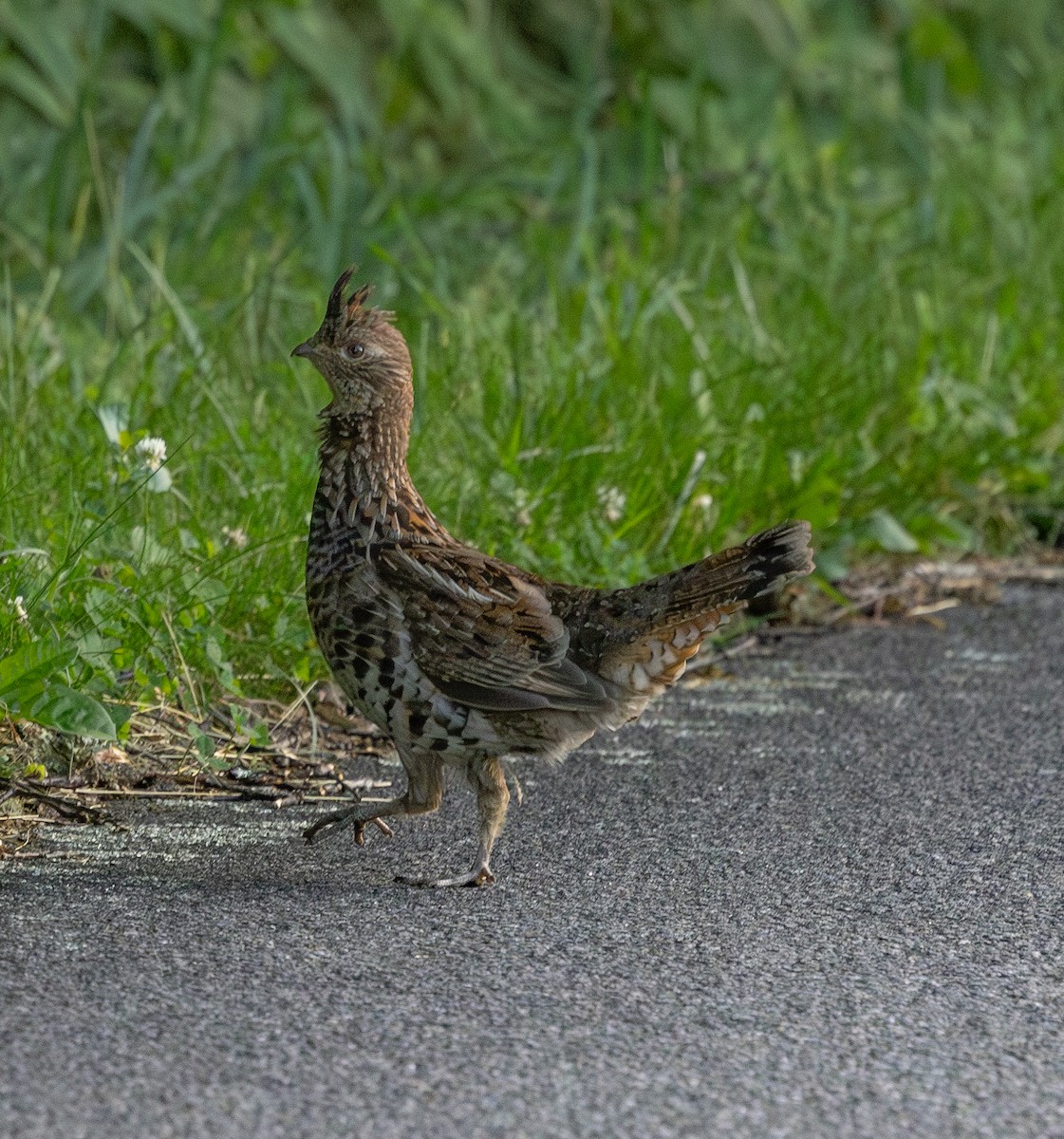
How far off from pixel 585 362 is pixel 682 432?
452 mm

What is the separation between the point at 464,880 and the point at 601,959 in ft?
1.54

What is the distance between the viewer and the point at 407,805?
3838 millimetres

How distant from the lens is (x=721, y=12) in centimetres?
1057

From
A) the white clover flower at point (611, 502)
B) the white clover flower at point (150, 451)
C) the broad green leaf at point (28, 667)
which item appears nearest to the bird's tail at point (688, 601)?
the broad green leaf at point (28, 667)

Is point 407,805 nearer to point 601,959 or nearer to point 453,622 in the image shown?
point 453,622

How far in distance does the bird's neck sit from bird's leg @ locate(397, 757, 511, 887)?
50 centimetres

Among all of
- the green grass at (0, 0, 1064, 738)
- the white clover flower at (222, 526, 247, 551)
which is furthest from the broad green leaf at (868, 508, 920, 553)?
the white clover flower at (222, 526, 247, 551)

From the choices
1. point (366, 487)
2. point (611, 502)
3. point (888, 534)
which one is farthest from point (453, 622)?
point (888, 534)

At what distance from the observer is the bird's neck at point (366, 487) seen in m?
3.88

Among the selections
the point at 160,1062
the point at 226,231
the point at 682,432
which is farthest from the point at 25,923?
the point at 226,231

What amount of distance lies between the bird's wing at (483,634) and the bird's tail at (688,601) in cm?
8

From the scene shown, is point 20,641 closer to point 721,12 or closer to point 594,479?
point 594,479

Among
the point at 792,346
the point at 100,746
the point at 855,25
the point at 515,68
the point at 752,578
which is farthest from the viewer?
the point at 855,25

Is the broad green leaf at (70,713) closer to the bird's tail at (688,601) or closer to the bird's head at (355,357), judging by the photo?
the bird's head at (355,357)
